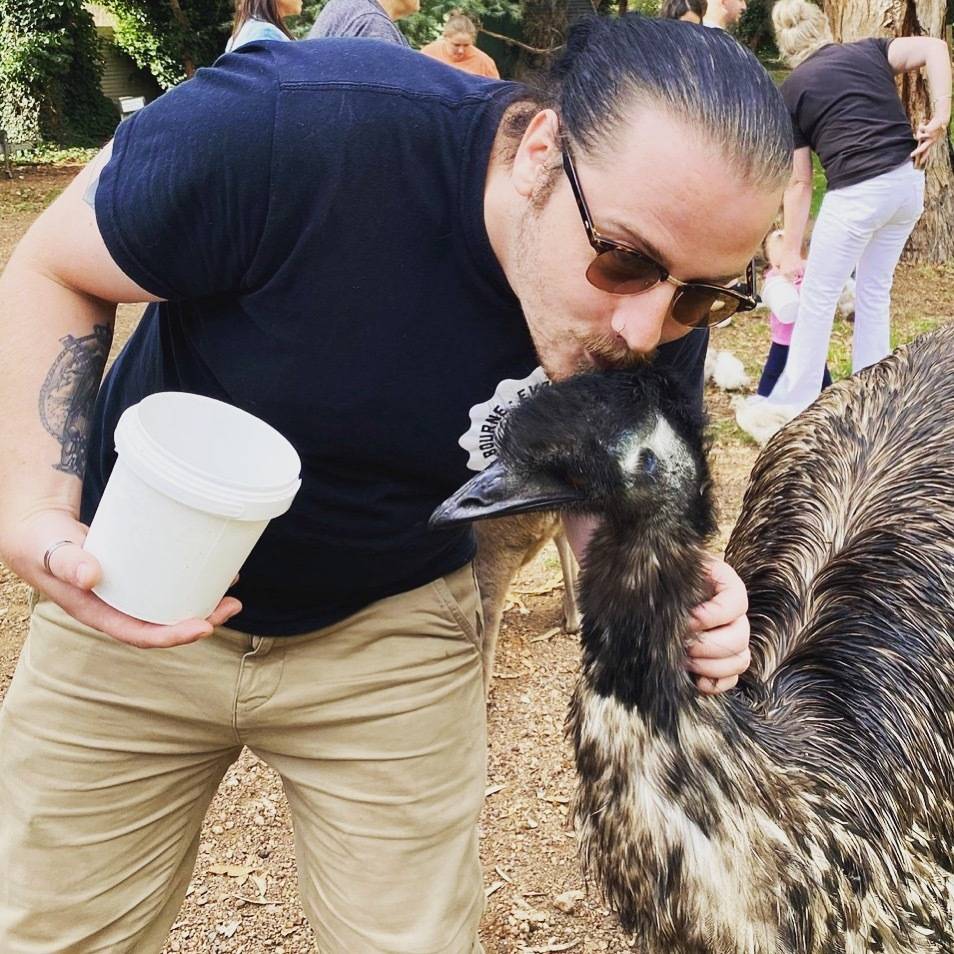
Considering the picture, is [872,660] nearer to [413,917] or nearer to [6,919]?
[413,917]

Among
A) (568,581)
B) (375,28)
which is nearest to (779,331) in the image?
(568,581)

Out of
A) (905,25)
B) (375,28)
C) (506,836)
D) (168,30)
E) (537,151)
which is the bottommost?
(168,30)

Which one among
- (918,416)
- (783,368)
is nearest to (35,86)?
(783,368)

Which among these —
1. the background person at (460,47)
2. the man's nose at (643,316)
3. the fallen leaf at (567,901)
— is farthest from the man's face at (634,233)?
the background person at (460,47)

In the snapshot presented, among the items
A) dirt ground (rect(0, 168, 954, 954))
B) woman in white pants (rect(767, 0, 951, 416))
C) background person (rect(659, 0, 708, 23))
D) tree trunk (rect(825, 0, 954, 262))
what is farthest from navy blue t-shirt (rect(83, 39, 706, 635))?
tree trunk (rect(825, 0, 954, 262))

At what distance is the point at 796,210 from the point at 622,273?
5663 mm

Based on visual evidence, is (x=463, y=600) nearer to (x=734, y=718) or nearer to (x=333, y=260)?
(x=734, y=718)

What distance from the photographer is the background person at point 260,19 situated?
4.54 m

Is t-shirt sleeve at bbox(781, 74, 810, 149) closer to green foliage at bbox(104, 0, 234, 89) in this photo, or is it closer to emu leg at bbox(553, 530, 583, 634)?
emu leg at bbox(553, 530, 583, 634)

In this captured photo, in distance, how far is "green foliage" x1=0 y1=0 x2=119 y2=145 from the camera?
20844 millimetres

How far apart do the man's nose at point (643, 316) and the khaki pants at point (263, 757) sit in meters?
0.81

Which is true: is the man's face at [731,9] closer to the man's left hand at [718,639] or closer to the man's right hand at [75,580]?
the man's left hand at [718,639]

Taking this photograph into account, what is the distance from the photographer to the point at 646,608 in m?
1.98

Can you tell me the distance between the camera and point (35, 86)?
21.3 meters
